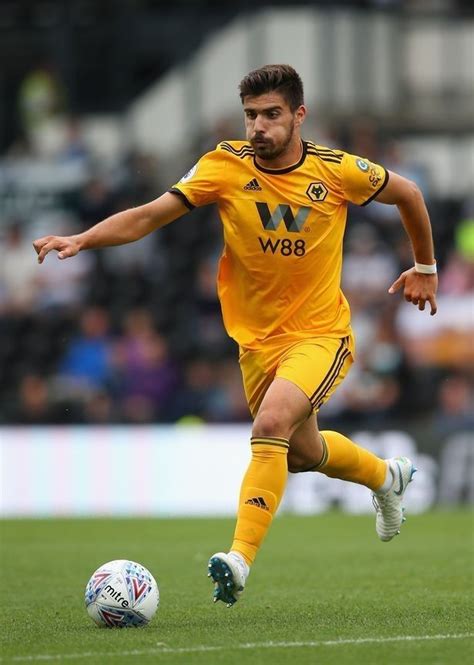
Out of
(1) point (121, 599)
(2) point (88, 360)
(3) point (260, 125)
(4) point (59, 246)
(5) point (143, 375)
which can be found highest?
(3) point (260, 125)

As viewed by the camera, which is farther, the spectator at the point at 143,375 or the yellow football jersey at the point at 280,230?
the spectator at the point at 143,375

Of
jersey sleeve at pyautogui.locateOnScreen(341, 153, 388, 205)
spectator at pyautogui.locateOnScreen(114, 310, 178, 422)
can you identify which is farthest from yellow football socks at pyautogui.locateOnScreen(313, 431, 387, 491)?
spectator at pyautogui.locateOnScreen(114, 310, 178, 422)

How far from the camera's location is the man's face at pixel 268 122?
7758 mm

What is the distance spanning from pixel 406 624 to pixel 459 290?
10081 mm

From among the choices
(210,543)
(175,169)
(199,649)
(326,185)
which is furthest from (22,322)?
(199,649)

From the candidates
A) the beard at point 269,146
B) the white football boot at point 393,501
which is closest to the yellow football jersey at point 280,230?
the beard at point 269,146

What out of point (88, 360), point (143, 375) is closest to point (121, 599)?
point (143, 375)

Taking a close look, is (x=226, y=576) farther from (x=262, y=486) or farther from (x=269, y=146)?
(x=269, y=146)

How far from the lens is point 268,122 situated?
25.5ft

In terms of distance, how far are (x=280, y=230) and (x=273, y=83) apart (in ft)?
2.44

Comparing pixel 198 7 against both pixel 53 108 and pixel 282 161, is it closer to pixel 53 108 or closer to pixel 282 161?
pixel 53 108

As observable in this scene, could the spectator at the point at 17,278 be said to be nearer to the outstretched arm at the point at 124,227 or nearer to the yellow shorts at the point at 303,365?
the yellow shorts at the point at 303,365

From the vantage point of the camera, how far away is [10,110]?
24.0 meters

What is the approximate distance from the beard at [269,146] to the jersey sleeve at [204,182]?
22 cm
